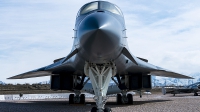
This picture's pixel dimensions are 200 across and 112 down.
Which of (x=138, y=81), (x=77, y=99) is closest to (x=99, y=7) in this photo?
(x=138, y=81)

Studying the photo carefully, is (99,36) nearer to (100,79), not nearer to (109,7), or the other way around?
(100,79)

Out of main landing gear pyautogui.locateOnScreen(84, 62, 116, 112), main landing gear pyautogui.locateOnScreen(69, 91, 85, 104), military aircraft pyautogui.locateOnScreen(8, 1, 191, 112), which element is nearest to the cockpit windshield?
military aircraft pyautogui.locateOnScreen(8, 1, 191, 112)

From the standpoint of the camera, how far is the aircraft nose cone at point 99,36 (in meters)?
7.42

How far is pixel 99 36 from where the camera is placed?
24.3 feet

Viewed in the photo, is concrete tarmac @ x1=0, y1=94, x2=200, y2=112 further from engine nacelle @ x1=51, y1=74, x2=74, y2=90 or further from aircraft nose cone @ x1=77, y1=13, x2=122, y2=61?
aircraft nose cone @ x1=77, y1=13, x2=122, y2=61

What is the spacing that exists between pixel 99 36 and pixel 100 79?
7.07ft

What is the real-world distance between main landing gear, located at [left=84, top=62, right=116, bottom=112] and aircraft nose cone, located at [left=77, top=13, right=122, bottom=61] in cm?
113

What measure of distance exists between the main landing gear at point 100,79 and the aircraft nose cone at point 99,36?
3.69 feet

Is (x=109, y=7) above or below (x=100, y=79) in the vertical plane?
above

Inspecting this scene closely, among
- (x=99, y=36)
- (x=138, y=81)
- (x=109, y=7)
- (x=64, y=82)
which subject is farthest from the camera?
(x=138, y=81)

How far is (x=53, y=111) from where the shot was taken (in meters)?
12.0

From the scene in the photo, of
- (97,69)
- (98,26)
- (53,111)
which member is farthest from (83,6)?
(53,111)

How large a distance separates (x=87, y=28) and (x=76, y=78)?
27.7ft

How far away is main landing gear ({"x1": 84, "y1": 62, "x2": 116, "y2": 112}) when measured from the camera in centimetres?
894
